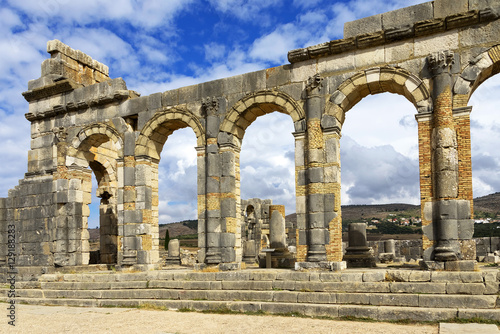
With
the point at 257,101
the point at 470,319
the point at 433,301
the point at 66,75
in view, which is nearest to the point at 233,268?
the point at 257,101

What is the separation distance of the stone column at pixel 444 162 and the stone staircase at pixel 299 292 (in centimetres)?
81

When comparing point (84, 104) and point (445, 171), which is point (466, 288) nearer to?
point (445, 171)

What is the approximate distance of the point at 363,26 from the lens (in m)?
11.5

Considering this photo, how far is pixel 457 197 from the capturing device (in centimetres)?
995

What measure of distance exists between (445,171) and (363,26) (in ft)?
13.3

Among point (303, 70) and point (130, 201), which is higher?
point (303, 70)

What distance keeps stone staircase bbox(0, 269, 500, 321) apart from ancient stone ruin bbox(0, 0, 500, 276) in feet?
2.24

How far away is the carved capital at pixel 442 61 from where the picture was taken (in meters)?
10.2

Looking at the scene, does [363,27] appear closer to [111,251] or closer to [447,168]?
[447,168]

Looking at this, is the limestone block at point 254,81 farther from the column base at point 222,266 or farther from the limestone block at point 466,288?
the limestone block at point 466,288

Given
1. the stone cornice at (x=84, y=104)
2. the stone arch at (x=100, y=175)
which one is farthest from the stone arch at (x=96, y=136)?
the stone cornice at (x=84, y=104)

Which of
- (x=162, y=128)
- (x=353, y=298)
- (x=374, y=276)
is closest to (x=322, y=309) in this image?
→ (x=353, y=298)

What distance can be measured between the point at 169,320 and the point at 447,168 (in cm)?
657

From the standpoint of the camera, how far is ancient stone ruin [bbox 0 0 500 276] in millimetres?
10094
